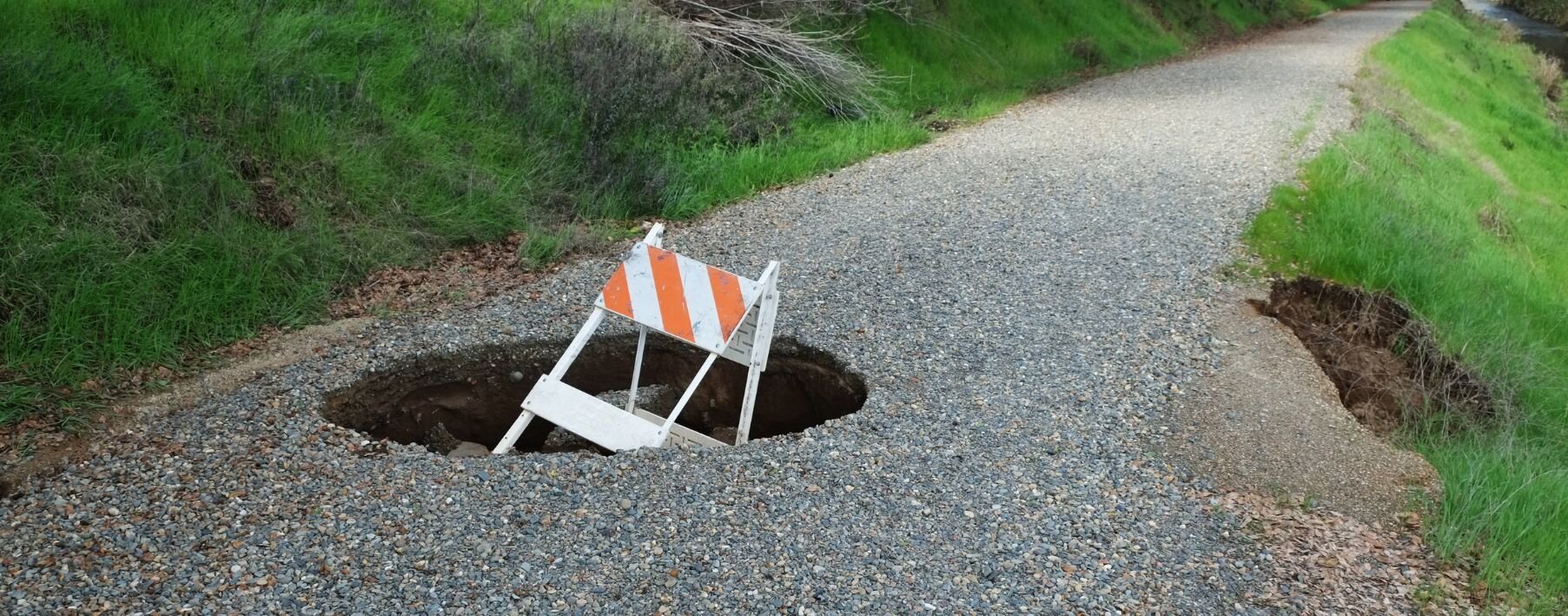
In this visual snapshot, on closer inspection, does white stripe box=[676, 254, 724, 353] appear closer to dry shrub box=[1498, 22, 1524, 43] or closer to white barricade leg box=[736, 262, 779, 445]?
white barricade leg box=[736, 262, 779, 445]

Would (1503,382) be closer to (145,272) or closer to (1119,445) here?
(1119,445)

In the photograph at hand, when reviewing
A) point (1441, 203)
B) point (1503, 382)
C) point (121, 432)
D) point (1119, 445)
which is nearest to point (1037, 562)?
point (1119, 445)

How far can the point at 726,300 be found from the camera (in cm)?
555

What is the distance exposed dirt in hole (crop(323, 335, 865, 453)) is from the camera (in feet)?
19.6

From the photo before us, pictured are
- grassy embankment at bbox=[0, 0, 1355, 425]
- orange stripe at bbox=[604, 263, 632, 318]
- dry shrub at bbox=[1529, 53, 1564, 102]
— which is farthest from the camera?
dry shrub at bbox=[1529, 53, 1564, 102]

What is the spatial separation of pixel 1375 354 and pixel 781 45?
678cm

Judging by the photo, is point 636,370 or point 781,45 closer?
point 636,370

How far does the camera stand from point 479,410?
20.6 ft

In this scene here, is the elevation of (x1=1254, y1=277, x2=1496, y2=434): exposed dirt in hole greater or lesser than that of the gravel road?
lesser

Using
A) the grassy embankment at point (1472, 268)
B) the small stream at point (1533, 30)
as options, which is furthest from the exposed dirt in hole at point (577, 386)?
the small stream at point (1533, 30)

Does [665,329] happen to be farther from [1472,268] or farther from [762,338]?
[1472,268]

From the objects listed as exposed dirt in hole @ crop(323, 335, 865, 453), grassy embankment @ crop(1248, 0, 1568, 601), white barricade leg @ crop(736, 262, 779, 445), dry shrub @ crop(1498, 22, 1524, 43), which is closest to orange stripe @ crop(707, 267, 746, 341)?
white barricade leg @ crop(736, 262, 779, 445)

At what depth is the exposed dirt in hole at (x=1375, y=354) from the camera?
681cm

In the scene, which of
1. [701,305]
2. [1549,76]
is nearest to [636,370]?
[701,305]
